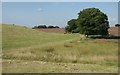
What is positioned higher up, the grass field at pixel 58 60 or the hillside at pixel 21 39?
the hillside at pixel 21 39

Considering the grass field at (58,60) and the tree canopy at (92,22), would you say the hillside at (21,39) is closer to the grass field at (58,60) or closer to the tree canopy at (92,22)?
the tree canopy at (92,22)

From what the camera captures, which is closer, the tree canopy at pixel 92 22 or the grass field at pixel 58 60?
the grass field at pixel 58 60

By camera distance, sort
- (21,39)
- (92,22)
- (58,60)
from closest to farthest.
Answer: (58,60), (21,39), (92,22)

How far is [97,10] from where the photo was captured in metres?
97.9

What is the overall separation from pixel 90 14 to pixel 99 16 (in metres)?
3.34

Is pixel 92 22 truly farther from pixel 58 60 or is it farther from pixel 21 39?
pixel 58 60

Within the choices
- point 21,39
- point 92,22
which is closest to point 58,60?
point 21,39

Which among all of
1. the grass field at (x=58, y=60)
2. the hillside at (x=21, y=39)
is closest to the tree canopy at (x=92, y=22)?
the hillside at (x=21, y=39)

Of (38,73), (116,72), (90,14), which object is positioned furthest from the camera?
(90,14)

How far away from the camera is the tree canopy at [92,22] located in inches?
3428

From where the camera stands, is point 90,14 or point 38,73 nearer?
point 38,73

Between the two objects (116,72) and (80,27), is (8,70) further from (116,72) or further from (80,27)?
(80,27)

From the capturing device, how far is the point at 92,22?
293 feet

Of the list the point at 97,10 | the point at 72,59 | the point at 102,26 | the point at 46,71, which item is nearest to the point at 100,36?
the point at 102,26
